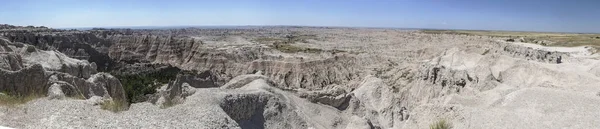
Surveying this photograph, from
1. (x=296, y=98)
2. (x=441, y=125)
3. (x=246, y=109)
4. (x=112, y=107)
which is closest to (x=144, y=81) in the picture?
(x=296, y=98)

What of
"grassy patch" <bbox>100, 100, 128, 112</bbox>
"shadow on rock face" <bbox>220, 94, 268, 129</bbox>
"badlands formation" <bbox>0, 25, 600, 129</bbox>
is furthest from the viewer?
"shadow on rock face" <bbox>220, 94, 268, 129</bbox>

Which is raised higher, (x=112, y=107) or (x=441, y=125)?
(x=112, y=107)

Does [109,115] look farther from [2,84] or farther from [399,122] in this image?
[399,122]

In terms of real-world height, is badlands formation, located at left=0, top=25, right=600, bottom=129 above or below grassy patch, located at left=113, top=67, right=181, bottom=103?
above

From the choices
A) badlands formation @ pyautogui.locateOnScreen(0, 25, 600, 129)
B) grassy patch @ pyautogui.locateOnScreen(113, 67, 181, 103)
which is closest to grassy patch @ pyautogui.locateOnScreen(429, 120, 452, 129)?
badlands formation @ pyautogui.locateOnScreen(0, 25, 600, 129)

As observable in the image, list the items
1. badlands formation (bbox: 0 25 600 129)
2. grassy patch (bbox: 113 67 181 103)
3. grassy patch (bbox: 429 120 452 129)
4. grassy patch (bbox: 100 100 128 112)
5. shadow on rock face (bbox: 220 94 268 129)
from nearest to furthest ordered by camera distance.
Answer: badlands formation (bbox: 0 25 600 129) → grassy patch (bbox: 100 100 128 112) → shadow on rock face (bbox: 220 94 268 129) → grassy patch (bbox: 429 120 452 129) → grassy patch (bbox: 113 67 181 103)

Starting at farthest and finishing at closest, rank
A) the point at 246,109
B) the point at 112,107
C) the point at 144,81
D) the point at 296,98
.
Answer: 1. the point at 144,81
2. the point at 296,98
3. the point at 246,109
4. the point at 112,107

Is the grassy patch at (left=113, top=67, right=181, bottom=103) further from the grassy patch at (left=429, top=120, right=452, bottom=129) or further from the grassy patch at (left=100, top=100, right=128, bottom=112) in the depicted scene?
the grassy patch at (left=429, top=120, right=452, bottom=129)

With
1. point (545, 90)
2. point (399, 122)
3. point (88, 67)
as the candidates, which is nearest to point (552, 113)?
point (545, 90)

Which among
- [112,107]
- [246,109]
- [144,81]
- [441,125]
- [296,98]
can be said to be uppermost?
[112,107]

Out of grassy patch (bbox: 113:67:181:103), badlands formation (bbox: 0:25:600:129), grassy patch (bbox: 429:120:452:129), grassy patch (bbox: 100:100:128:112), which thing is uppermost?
grassy patch (bbox: 100:100:128:112)

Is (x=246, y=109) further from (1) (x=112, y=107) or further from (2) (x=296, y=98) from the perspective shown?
(2) (x=296, y=98)

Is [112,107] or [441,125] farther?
[441,125]
